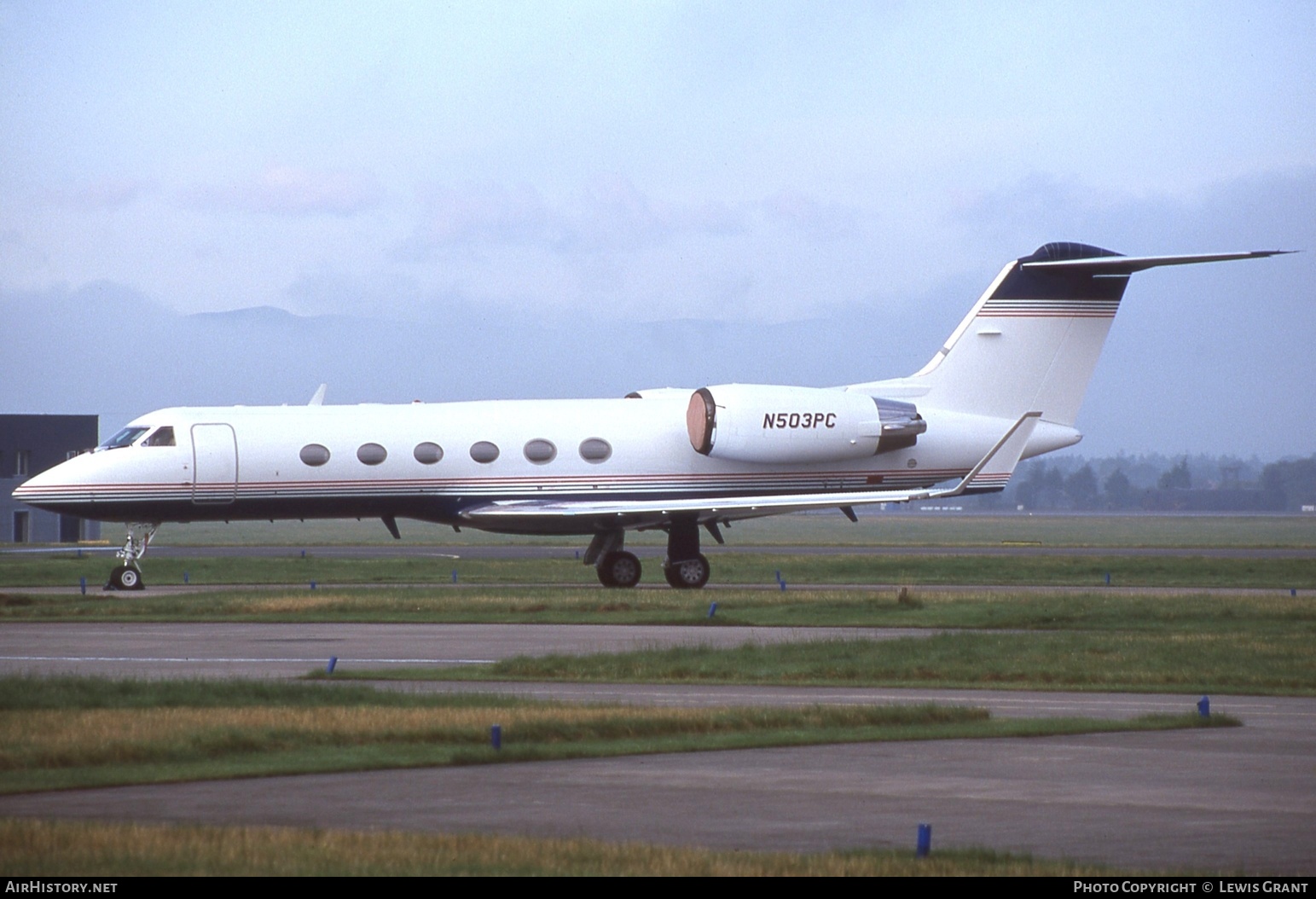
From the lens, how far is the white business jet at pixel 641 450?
34.7 m

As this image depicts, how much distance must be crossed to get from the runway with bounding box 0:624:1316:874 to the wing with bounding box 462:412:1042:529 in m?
16.1

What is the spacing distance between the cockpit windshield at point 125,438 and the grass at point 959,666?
1567cm

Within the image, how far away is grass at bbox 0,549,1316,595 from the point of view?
132 feet

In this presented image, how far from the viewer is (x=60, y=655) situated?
23.2 metres

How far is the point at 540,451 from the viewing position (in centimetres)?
3603

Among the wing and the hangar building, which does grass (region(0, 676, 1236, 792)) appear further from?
the hangar building

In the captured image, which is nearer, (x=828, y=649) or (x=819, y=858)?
(x=819, y=858)

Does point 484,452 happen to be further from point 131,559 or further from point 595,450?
point 131,559

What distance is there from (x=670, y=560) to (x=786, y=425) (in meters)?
3.73

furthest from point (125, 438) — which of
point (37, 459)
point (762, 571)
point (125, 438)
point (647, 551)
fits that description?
point (37, 459)

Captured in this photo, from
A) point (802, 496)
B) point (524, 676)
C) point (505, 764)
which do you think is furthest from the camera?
point (802, 496)
